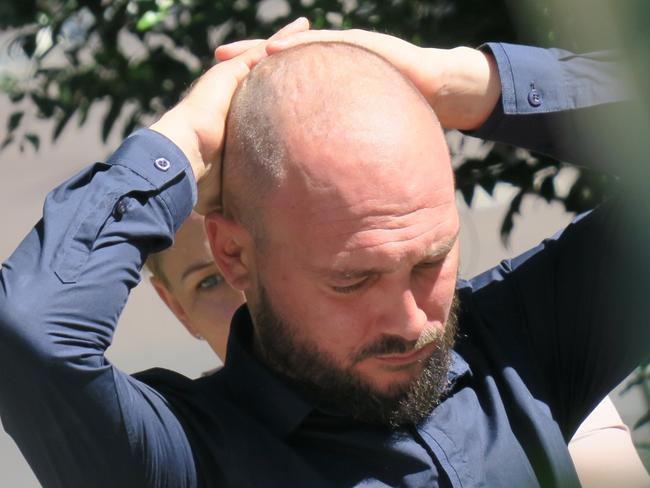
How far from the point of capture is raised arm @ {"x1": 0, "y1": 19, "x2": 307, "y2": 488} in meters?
2.09

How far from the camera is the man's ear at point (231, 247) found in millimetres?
2480

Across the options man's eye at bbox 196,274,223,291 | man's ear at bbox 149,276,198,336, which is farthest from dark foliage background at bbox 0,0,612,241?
man's eye at bbox 196,274,223,291

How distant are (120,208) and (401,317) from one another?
1.68 feet

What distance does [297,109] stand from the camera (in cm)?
239

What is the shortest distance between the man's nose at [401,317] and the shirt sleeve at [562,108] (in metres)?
0.53

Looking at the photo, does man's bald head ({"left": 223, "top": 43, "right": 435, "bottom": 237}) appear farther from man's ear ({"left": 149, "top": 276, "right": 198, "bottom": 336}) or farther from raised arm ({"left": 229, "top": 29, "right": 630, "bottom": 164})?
man's ear ({"left": 149, "top": 276, "right": 198, "bottom": 336})

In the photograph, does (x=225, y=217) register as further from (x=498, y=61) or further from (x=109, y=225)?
(x=498, y=61)

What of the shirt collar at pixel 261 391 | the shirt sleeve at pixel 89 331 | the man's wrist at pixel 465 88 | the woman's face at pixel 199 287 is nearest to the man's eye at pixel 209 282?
the woman's face at pixel 199 287

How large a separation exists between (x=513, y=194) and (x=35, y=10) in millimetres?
1427

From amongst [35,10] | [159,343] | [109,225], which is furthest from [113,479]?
[159,343]

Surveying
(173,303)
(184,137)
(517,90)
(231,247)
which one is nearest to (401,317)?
(231,247)

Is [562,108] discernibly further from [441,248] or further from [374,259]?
[374,259]

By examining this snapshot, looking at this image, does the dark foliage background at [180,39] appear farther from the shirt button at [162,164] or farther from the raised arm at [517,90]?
the shirt button at [162,164]

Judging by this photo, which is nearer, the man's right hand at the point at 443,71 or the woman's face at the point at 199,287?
the man's right hand at the point at 443,71
